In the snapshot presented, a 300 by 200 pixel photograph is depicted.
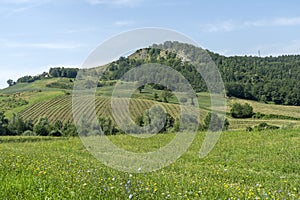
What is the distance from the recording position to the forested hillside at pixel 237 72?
14.1 metres

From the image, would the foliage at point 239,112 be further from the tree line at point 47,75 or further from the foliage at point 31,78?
the foliage at point 31,78

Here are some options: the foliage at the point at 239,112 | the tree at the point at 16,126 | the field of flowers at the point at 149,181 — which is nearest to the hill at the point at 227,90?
the foliage at the point at 239,112

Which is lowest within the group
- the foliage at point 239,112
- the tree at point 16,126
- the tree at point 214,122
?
the foliage at point 239,112

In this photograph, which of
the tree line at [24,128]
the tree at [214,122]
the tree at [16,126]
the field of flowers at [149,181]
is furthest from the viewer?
the tree at [16,126]

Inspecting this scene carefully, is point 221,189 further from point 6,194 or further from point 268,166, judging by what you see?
point 268,166

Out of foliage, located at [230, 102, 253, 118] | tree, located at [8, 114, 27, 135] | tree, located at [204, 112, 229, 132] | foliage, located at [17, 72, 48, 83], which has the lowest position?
foliage, located at [230, 102, 253, 118]

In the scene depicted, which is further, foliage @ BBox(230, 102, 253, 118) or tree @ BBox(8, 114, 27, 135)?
foliage @ BBox(230, 102, 253, 118)

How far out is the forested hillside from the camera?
1413 cm

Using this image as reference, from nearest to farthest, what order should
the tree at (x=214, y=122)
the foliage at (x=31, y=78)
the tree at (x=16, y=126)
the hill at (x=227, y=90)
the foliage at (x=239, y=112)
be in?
the tree at (x=214, y=122) < the hill at (x=227, y=90) < the tree at (x=16, y=126) < the foliage at (x=239, y=112) < the foliage at (x=31, y=78)

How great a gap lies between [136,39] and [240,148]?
1092cm

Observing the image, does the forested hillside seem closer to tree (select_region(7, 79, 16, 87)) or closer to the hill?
the hill

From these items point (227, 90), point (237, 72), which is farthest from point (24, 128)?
point (237, 72)

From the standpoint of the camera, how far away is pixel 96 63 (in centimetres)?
1138

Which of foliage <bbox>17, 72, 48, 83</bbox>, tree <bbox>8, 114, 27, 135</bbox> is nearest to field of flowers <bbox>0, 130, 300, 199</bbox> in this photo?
tree <bbox>8, 114, 27, 135</bbox>
